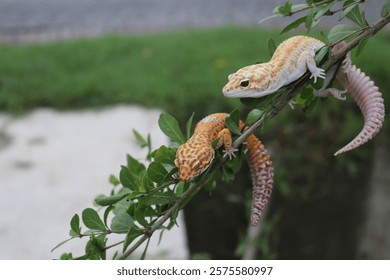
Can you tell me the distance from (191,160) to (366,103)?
0.32m

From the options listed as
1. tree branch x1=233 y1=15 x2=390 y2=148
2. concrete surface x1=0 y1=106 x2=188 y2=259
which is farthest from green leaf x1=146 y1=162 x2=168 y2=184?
concrete surface x1=0 y1=106 x2=188 y2=259

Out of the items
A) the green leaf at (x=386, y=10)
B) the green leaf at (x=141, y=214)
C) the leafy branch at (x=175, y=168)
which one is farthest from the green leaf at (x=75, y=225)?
the green leaf at (x=386, y=10)

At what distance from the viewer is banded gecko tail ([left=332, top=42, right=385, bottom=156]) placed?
3.29 ft

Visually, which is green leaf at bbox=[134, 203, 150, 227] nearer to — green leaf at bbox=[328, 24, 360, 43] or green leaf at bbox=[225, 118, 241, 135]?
green leaf at bbox=[225, 118, 241, 135]

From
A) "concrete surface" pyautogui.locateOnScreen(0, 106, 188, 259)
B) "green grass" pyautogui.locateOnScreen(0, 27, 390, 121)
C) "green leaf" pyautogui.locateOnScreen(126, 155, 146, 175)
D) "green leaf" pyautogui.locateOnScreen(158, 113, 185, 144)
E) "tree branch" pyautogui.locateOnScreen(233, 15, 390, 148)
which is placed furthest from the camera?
"green grass" pyautogui.locateOnScreen(0, 27, 390, 121)

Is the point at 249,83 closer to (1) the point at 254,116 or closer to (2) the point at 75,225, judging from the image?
(1) the point at 254,116

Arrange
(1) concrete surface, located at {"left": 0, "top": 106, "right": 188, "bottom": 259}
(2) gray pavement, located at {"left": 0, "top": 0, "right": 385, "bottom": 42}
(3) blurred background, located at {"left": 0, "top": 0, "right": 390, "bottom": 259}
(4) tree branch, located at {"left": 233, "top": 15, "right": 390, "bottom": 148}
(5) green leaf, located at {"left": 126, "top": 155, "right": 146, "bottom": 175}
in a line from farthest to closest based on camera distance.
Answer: (2) gray pavement, located at {"left": 0, "top": 0, "right": 385, "bottom": 42}
(3) blurred background, located at {"left": 0, "top": 0, "right": 390, "bottom": 259}
(1) concrete surface, located at {"left": 0, "top": 106, "right": 188, "bottom": 259}
(5) green leaf, located at {"left": 126, "top": 155, "right": 146, "bottom": 175}
(4) tree branch, located at {"left": 233, "top": 15, "right": 390, "bottom": 148}

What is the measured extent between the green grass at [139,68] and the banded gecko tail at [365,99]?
6.92 ft

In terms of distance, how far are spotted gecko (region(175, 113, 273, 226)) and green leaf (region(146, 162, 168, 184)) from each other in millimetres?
23

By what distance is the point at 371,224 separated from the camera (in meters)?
3.31

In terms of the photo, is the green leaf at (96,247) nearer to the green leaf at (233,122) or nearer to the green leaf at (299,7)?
the green leaf at (233,122)

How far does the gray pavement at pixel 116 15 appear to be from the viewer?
5.45 m

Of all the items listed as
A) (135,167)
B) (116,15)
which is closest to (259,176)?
(135,167)
